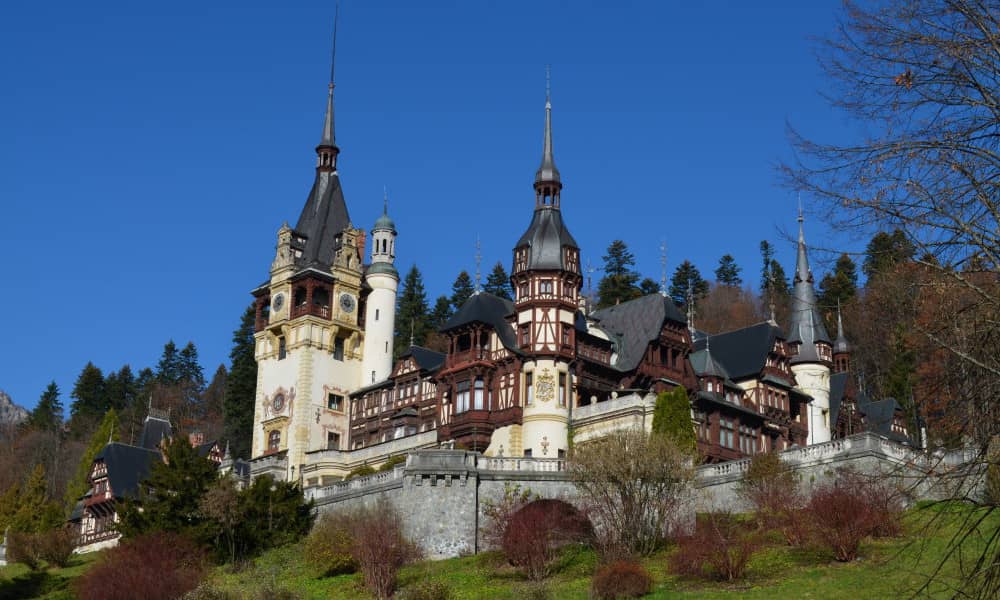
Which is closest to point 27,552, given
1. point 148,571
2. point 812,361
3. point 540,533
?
point 148,571

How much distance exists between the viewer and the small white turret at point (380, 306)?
72250mm

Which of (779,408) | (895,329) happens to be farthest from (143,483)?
(895,329)

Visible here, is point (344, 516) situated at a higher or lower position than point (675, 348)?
lower

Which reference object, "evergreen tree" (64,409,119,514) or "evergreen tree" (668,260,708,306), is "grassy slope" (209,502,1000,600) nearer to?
"evergreen tree" (64,409,119,514)

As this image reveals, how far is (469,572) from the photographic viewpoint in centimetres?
3991

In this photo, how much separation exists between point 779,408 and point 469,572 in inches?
1116

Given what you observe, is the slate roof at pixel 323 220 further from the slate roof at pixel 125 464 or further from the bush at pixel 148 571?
the bush at pixel 148 571

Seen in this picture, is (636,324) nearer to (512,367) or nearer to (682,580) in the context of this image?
(512,367)

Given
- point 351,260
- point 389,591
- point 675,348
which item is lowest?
point 389,591

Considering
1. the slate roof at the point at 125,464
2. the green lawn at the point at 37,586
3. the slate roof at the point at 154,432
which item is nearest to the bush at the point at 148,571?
the green lawn at the point at 37,586

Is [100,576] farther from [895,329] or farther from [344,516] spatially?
[895,329]

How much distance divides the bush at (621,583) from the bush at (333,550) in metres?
11.0

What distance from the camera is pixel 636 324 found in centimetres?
6022

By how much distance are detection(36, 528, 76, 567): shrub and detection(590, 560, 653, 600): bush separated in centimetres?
3215
